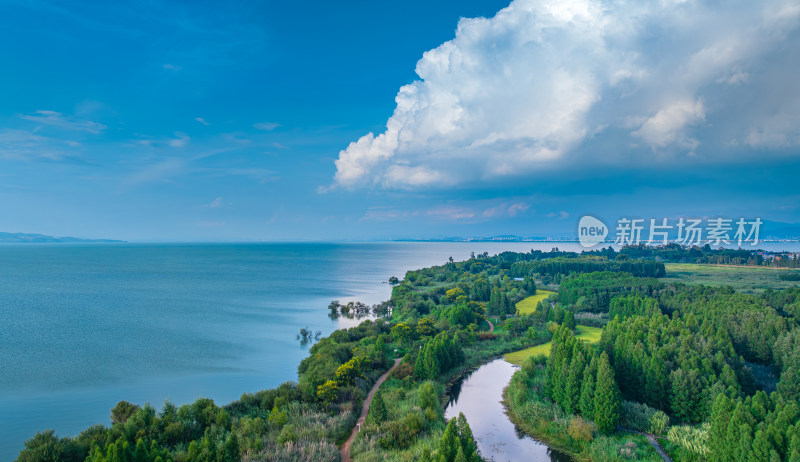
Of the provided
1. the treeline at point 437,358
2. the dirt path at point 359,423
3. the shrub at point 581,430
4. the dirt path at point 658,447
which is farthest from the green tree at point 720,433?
the treeline at point 437,358

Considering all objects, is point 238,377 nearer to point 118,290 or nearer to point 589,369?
point 589,369

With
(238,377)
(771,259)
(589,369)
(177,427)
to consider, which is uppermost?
(771,259)

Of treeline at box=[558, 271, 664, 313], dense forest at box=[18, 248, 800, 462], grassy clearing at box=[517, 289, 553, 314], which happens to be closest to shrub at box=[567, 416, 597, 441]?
dense forest at box=[18, 248, 800, 462]

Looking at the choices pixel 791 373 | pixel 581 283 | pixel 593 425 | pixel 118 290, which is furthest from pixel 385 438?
pixel 118 290

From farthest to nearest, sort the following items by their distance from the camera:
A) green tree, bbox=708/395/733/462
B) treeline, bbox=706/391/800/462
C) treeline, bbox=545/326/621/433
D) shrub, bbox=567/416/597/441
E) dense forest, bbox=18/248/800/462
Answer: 1. treeline, bbox=545/326/621/433
2. shrub, bbox=567/416/597/441
3. green tree, bbox=708/395/733/462
4. dense forest, bbox=18/248/800/462
5. treeline, bbox=706/391/800/462

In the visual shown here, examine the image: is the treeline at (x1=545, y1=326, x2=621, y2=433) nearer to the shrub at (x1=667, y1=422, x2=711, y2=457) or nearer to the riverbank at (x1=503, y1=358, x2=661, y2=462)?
the riverbank at (x1=503, y1=358, x2=661, y2=462)

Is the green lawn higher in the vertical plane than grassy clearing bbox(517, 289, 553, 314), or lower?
lower
